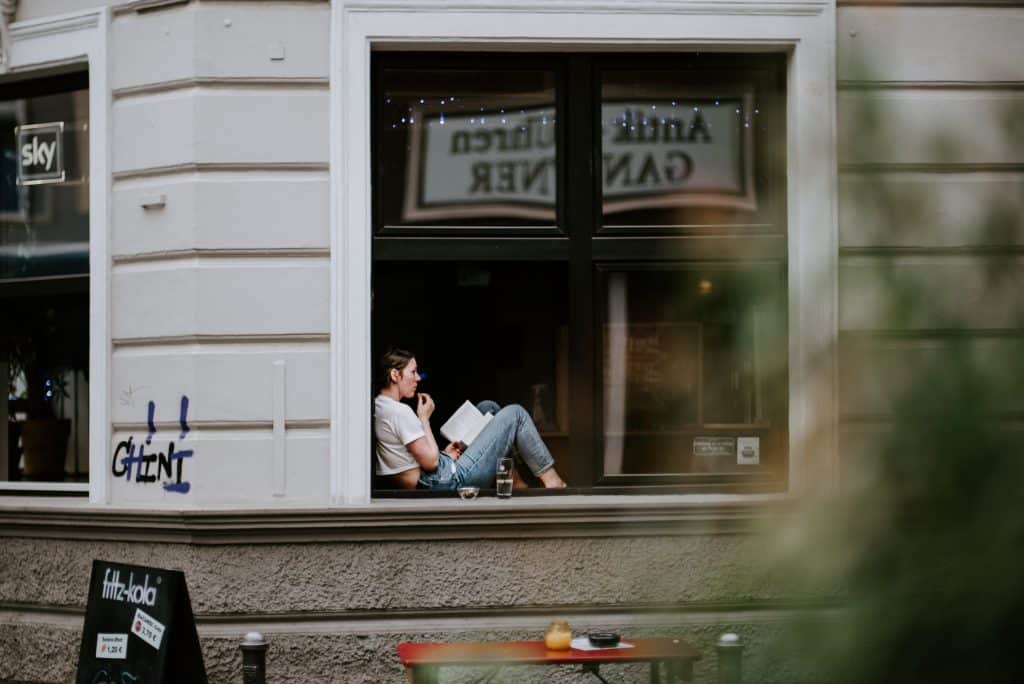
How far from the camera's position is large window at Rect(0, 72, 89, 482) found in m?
8.30

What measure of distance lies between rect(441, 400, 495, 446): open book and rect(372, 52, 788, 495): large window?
7 cm

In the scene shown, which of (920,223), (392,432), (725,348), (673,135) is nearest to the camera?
(920,223)

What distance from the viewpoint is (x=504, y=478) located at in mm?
7840

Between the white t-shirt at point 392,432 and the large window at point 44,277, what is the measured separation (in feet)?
6.15

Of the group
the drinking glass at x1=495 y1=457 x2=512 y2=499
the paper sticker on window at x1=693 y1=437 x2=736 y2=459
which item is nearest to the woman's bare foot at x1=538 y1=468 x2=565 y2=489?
the drinking glass at x1=495 y1=457 x2=512 y2=499

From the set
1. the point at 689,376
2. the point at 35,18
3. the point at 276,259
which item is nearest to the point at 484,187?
the point at 276,259

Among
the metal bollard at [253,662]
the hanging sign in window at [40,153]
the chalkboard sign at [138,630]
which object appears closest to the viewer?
the metal bollard at [253,662]

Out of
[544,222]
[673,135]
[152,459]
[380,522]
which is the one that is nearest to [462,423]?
[380,522]

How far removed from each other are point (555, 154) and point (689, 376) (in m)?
5.92

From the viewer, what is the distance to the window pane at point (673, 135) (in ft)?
26.2

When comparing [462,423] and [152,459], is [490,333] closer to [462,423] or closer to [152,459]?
[462,423]

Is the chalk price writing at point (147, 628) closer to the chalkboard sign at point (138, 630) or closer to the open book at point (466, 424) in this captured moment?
the chalkboard sign at point (138, 630)

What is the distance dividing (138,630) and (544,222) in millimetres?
3273

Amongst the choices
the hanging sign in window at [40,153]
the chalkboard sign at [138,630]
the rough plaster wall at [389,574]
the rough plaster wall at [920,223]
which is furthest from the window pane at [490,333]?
the rough plaster wall at [920,223]
